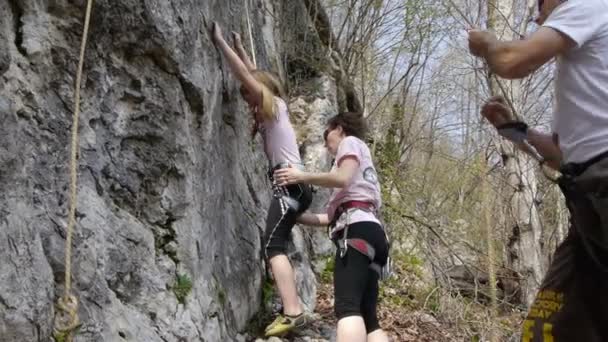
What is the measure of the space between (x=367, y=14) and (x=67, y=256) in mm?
Answer: 7425

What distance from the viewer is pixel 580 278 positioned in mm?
2416

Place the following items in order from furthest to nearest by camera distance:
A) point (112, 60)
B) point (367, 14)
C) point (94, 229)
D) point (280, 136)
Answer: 1. point (367, 14)
2. point (280, 136)
3. point (112, 60)
4. point (94, 229)

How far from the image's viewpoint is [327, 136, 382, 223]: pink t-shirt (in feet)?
13.8

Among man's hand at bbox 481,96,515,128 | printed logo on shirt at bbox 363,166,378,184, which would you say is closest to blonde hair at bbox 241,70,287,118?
printed logo on shirt at bbox 363,166,378,184

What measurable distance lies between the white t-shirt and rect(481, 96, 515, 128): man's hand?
45cm

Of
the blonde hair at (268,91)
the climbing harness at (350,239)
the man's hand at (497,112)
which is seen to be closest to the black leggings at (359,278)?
the climbing harness at (350,239)

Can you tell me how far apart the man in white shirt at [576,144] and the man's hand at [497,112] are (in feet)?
1.01

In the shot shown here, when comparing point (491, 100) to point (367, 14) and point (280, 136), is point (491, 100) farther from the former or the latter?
point (367, 14)

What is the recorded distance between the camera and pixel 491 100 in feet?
9.30

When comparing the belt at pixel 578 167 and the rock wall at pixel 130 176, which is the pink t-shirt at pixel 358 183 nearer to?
the rock wall at pixel 130 176

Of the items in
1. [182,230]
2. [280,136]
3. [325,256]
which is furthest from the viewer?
[325,256]

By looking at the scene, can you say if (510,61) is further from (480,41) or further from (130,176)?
(130,176)

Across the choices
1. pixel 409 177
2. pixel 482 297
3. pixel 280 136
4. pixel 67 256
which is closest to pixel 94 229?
pixel 67 256

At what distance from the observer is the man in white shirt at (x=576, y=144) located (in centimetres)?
224
